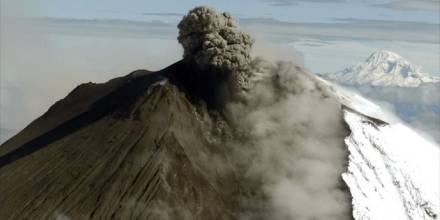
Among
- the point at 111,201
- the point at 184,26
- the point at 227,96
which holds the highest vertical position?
the point at 184,26

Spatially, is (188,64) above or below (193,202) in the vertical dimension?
above

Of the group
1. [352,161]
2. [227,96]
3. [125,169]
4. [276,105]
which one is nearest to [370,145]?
[352,161]

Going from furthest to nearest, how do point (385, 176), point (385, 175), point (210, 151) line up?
1. point (385, 175)
2. point (385, 176)
3. point (210, 151)

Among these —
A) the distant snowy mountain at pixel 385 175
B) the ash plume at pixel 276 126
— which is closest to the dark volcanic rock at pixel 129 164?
the ash plume at pixel 276 126

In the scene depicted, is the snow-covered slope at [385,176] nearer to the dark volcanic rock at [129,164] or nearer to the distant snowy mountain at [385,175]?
the distant snowy mountain at [385,175]

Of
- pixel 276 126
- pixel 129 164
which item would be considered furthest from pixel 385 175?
pixel 129 164

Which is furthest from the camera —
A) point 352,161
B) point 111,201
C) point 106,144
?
point 352,161

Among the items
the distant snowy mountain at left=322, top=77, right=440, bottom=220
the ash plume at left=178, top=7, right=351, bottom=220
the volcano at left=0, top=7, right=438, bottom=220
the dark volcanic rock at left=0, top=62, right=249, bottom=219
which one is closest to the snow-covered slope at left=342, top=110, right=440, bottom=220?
the distant snowy mountain at left=322, top=77, right=440, bottom=220

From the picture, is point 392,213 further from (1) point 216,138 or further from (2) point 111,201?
(2) point 111,201

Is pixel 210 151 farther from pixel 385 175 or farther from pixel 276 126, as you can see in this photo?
pixel 385 175

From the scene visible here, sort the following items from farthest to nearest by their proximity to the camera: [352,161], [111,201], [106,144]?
[352,161] → [106,144] → [111,201]
